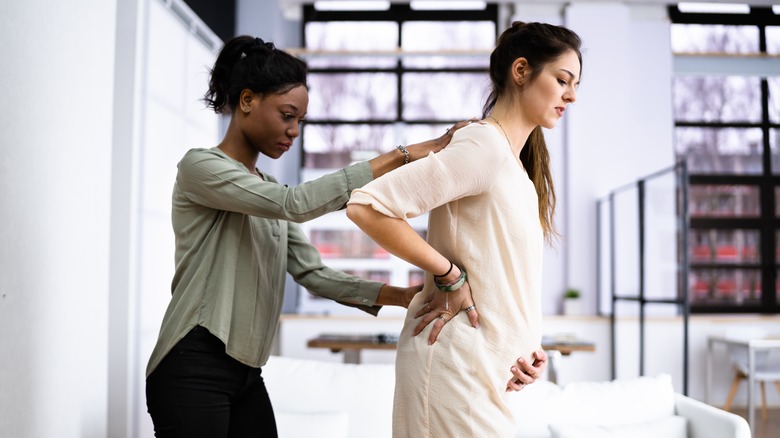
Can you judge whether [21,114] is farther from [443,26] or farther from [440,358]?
[443,26]

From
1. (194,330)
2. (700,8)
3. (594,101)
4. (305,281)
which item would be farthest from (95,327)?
(700,8)

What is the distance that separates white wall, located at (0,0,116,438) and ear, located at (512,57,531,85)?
1232mm

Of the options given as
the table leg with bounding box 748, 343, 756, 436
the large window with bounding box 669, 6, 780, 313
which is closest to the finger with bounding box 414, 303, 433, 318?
the table leg with bounding box 748, 343, 756, 436

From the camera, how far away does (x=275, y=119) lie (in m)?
1.58

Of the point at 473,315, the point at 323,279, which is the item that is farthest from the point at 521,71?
the point at 323,279

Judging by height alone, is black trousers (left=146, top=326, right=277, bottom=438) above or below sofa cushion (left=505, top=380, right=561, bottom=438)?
above

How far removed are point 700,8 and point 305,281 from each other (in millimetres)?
7465

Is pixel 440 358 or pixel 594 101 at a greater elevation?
pixel 594 101

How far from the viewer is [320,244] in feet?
24.9

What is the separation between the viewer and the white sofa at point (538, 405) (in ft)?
9.04

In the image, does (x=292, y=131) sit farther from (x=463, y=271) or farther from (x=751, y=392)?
(x=751, y=392)

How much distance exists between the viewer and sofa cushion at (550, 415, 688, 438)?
2.68 meters

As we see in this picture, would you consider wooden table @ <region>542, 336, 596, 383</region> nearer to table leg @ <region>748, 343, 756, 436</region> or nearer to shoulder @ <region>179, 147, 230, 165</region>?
table leg @ <region>748, 343, 756, 436</region>

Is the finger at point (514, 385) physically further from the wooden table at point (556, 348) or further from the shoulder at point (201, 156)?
the wooden table at point (556, 348)
